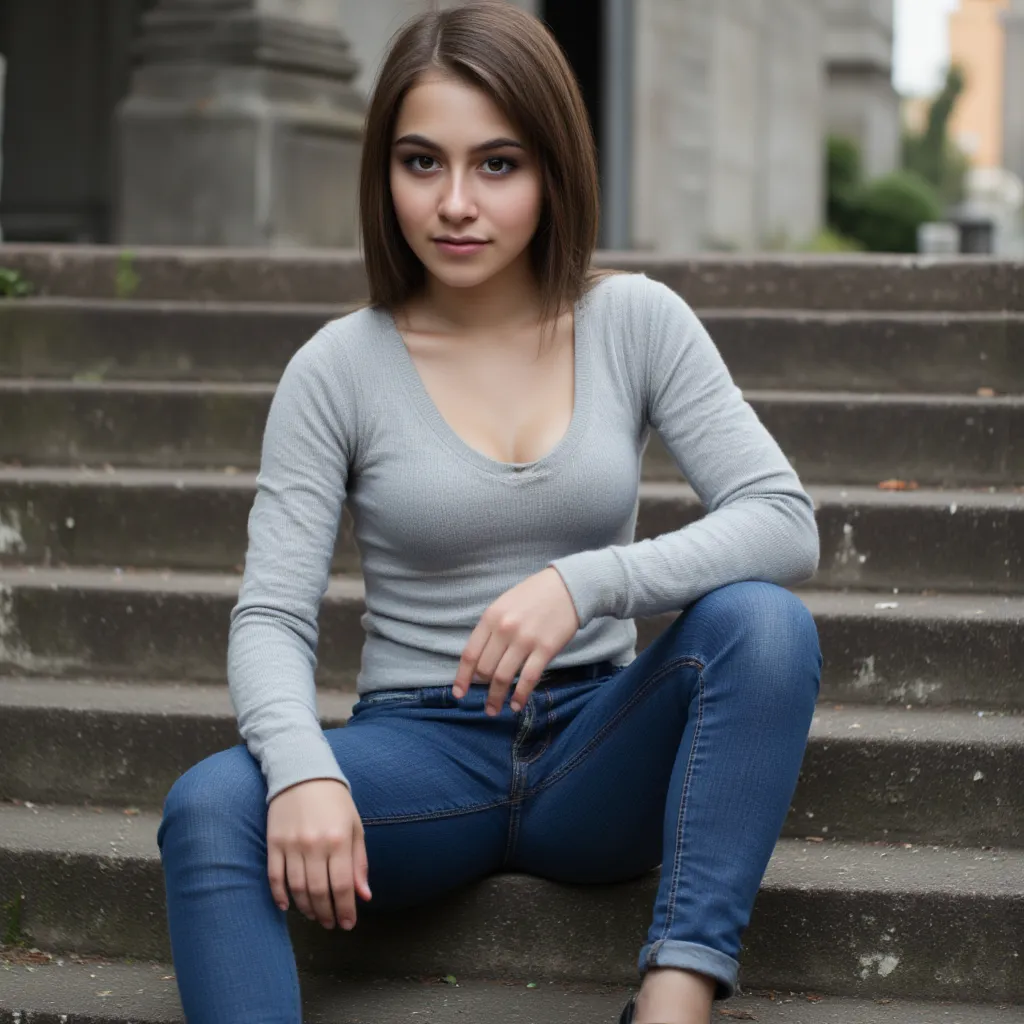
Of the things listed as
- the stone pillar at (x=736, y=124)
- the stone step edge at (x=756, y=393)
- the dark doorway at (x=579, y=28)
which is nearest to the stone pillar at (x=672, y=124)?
the stone pillar at (x=736, y=124)

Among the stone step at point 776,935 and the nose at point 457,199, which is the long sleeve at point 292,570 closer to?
the nose at point 457,199

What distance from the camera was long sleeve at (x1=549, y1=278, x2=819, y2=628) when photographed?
2.30 metres

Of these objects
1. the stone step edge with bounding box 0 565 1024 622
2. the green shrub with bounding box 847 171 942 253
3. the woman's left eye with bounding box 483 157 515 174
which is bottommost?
the stone step edge with bounding box 0 565 1024 622

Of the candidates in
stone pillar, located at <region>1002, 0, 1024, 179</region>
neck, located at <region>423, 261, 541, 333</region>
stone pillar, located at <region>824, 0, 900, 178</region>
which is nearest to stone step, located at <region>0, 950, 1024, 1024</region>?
neck, located at <region>423, 261, 541, 333</region>

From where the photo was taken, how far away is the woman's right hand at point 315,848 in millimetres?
2115

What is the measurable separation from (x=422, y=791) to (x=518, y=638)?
291 mm

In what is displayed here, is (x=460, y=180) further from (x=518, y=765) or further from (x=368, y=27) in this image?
(x=368, y=27)

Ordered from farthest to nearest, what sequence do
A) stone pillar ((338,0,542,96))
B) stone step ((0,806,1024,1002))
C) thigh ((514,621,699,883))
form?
stone pillar ((338,0,542,96)) < stone step ((0,806,1024,1002)) < thigh ((514,621,699,883))

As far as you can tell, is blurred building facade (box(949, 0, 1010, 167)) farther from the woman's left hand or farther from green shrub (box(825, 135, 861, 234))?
the woman's left hand

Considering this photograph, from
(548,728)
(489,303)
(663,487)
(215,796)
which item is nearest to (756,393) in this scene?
(663,487)

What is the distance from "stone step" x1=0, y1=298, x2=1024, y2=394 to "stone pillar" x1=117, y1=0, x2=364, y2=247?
214 centimetres

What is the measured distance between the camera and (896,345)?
4246 millimetres

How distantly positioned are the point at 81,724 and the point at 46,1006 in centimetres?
69

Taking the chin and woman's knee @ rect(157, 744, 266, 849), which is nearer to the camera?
woman's knee @ rect(157, 744, 266, 849)
